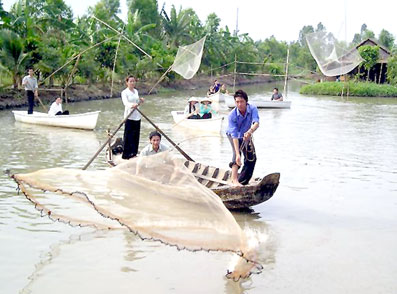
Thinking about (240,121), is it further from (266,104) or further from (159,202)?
(266,104)

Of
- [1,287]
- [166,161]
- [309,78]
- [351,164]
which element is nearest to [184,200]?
[166,161]

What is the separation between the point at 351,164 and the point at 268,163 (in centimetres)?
159

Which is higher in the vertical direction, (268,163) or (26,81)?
(26,81)

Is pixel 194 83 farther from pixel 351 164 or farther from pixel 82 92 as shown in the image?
pixel 351 164

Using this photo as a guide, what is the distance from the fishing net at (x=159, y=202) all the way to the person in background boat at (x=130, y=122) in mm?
3198

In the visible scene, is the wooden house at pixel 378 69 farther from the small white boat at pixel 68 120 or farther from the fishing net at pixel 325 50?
the small white boat at pixel 68 120

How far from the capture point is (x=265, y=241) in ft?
19.0

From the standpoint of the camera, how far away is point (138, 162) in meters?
5.06

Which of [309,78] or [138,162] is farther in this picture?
[309,78]

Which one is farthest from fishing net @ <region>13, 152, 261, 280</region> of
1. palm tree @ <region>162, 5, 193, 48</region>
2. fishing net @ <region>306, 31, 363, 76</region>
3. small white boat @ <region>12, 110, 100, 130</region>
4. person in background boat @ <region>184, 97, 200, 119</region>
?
palm tree @ <region>162, 5, 193, 48</region>

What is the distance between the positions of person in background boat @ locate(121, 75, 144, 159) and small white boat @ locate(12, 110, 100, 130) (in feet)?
15.6

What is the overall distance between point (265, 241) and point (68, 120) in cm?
862

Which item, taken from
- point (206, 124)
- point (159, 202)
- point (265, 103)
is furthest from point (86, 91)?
point (159, 202)

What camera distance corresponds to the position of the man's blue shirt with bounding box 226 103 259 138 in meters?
6.33
